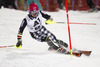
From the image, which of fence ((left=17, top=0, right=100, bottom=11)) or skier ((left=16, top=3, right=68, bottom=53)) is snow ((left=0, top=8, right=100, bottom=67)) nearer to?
skier ((left=16, top=3, right=68, bottom=53))

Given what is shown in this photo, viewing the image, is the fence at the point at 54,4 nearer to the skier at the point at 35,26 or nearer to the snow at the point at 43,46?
the snow at the point at 43,46

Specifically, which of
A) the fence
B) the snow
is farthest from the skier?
the fence

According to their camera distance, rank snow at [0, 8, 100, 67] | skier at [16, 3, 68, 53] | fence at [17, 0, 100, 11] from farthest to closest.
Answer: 1. fence at [17, 0, 100, 11]
2. skier at [16, 3, 68, 53]
3. snow at [0, 8, 100, 67]

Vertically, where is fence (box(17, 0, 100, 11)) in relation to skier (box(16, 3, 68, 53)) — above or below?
above

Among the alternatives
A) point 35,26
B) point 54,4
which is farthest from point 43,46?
point 54,4

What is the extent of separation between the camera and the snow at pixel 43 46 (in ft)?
9.10

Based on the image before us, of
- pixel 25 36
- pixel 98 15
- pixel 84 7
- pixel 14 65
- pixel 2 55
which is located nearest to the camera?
pixel 14 65

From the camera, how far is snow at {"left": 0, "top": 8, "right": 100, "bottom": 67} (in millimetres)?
2773

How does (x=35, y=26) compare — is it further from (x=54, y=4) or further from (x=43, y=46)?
(x=54, y=4)

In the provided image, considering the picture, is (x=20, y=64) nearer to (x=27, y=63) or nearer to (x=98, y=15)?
(x=27, y=63)

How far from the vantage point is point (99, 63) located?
298 cm

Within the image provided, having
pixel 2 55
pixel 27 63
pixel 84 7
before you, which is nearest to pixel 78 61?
pixel 27 63

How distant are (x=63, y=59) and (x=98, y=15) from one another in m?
5.38

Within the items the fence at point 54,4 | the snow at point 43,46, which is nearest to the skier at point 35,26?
the snow at point 43,46
